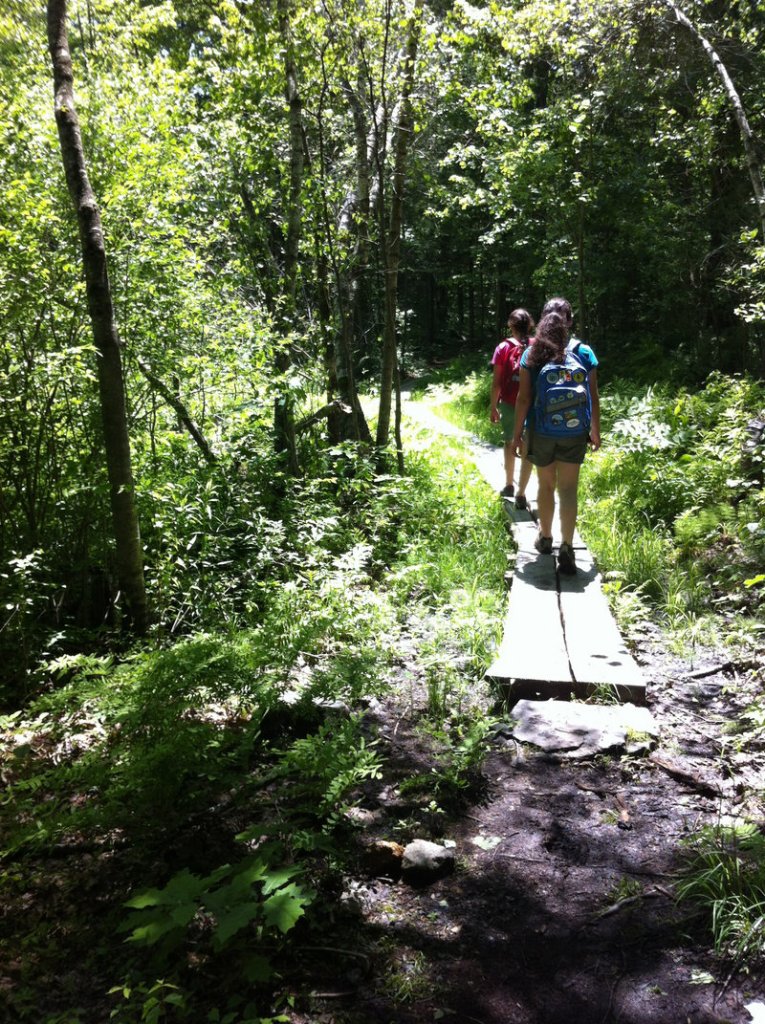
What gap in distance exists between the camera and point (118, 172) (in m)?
6.32

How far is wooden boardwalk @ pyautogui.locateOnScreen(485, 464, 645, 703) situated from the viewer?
434cm

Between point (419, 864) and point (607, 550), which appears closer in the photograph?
point (419, 864)

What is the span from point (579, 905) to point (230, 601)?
3908 mm

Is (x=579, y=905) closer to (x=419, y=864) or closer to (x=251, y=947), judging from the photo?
(x=419, y=864)

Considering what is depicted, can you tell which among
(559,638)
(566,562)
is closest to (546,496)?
(566,562)

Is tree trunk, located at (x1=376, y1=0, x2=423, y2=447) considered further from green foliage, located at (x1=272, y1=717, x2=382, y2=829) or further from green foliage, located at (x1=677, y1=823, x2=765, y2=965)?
green foliage, located at (x1=677, y1=823, x2=765, y2=965)

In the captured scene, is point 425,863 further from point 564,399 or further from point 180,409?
point 180,409

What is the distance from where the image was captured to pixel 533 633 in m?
5.01

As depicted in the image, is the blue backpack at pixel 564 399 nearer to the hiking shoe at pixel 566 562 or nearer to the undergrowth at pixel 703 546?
the hiking shoe at pixel 566 562

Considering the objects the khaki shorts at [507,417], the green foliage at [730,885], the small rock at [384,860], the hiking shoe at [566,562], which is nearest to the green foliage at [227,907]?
the small rock at [384,860]

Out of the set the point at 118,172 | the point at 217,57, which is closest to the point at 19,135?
the point at 118,172

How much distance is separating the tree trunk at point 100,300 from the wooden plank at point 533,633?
2.80 meters

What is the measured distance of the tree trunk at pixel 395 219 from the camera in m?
8.05

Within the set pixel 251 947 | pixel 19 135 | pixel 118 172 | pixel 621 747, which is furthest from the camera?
pixel 118 172
